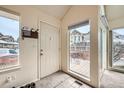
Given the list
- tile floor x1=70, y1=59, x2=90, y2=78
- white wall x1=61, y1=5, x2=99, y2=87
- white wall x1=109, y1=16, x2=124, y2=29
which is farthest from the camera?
white wall x1=109, y1=16, x2=124, y2=29

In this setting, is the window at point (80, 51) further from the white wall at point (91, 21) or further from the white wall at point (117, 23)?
the white wall at point (117, 23)

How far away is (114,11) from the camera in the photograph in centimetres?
384

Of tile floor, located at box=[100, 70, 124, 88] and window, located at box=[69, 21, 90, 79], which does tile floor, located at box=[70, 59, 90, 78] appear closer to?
window, located at box=[69, 21, 90, 79]

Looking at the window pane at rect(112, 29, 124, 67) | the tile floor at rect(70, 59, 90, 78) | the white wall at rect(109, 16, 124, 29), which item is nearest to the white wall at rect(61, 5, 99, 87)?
the tile floor at rect(70, 59, 90, 78)

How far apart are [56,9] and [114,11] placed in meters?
2.46

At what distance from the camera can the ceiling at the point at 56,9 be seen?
112 inches

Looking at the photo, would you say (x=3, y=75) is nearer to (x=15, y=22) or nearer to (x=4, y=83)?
(x=4, y=83)

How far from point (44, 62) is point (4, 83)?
127cm

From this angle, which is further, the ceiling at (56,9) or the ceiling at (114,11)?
the ceiling at (114,11)

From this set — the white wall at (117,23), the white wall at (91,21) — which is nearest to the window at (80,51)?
the white wall at (91,21)

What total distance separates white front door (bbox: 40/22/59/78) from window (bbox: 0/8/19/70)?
2.74 ft

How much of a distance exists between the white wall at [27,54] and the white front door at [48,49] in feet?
0.86

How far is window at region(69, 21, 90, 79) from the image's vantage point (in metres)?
2.76
